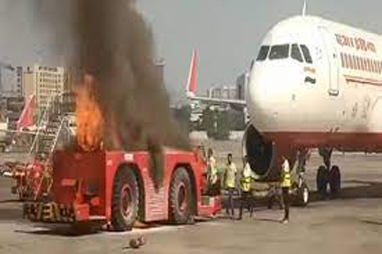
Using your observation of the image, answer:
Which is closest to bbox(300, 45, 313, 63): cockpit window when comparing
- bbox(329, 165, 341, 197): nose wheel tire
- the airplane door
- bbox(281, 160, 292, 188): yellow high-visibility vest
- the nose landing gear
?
the airplane door

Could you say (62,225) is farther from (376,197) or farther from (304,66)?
(376,197)

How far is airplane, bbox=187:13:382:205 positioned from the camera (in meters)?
23.9

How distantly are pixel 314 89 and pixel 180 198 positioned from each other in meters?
5.88

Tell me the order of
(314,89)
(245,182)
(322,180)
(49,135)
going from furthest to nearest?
(322,180) → (314,89) → (245,182) → (49,135)

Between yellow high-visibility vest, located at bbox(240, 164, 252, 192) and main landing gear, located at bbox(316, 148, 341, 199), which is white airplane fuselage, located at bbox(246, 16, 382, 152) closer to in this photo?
yellow high-visibility vest, located at bbox(240, 164, 252, 192)

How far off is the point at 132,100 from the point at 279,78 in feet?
19.0

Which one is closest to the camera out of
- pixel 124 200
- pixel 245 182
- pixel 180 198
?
pixel 124 200

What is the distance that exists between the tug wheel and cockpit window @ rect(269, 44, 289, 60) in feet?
23.4

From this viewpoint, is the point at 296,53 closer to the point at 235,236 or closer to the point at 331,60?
the point at 331,60

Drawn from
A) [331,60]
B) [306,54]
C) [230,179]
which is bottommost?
[230,179]

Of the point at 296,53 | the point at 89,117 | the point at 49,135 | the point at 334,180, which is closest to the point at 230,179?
the point at 296,53

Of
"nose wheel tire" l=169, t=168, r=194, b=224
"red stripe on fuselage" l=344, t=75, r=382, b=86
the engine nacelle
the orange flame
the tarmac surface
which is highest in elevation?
"red stripe on fuselage" l=344, t=75, r=382, b=86

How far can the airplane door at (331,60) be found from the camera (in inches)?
993

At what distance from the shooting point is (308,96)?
24328mm
